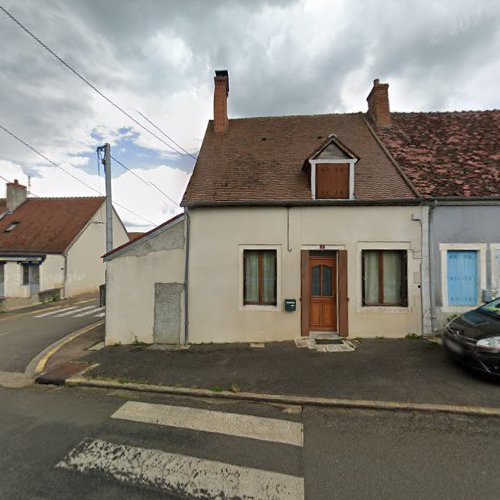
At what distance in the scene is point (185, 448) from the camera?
10.8 feet

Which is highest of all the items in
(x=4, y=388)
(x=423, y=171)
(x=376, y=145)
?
(x=376, y=145)

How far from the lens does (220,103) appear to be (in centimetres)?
1045

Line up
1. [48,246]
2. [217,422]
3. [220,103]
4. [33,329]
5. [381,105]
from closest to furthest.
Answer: [217,422] → [33,329] → [381,105] → [220,103] → [48,246]

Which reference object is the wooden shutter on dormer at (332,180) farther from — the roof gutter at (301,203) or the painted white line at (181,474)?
the painted white line at (181,474)

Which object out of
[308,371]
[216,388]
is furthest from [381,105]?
[216,388]

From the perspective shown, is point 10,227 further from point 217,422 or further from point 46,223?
point 217,422

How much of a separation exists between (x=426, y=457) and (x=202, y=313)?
5433mm

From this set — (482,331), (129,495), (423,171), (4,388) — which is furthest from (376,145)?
(4,388)

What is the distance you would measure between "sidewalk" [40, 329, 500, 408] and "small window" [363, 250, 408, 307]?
1.13 meters

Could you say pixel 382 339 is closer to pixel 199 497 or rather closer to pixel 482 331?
pixel 482 331

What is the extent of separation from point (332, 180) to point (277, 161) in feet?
7.30

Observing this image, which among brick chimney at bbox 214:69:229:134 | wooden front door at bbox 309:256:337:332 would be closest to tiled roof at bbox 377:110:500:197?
wooden front door at bbox 309:256:337:332

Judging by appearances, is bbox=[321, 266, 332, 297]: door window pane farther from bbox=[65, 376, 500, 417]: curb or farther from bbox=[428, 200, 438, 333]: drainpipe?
bbox=[65, 376, 500, 417]: curb

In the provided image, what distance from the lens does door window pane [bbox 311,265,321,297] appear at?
7.45 m
